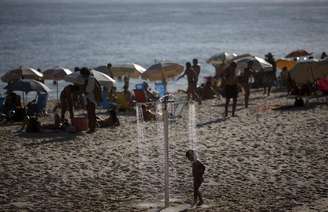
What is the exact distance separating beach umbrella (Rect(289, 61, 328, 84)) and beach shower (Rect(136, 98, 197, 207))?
281 centimetres

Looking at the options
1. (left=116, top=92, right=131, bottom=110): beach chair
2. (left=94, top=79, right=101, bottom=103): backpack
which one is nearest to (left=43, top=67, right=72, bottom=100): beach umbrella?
(left=116, top=92, right=131, bottom=110): beach chair

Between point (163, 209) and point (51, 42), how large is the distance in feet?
183

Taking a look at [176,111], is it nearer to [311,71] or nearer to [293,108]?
[293,108]

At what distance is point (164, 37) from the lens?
2879 inches

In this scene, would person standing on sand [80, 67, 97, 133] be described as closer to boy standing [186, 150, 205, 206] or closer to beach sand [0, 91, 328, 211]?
beach sand [0, 91, 328, 211]

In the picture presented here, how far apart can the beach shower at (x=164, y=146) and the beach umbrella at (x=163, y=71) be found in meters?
2.39

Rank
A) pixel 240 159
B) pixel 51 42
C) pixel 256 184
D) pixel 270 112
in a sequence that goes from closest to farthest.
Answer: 1. pixel 256 184
2. pixel 240 159
3. pixel 270 112
4. pixel 51 42

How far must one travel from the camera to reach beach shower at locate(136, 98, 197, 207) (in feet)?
30.6

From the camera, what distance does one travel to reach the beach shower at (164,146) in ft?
30.6

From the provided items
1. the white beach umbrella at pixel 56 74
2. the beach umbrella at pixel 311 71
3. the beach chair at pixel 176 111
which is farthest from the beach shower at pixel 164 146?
the white beach umbrella at pixel 56 74

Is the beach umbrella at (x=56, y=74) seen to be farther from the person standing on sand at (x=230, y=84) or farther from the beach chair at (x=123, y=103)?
the person standing on sand at (x=230, y=84)

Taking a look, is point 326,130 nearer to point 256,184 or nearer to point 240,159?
point 240,159

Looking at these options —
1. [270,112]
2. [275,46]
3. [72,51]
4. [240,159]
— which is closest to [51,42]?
[72,51]

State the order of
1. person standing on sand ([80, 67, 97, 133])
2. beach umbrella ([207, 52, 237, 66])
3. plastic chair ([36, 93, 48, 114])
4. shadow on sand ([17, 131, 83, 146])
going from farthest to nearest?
1. beach umbrella ([207, 52, 237, 66])
2. plastic chair ([36, 93, 48, 114])
3. person standing on sand ([80, 67, 97, 133])
4. shadow on sand ([17, 131, 83, 146])
